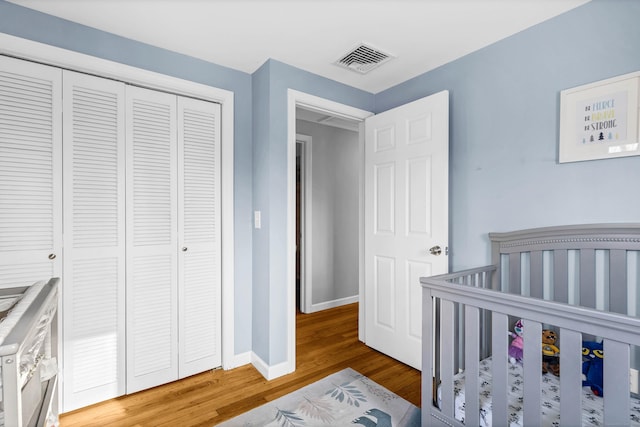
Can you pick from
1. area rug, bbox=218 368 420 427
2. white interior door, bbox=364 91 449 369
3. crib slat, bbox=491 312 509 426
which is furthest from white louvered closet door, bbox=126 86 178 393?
crib slat, bbox=491 312 509 426

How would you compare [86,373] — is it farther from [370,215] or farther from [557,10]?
[557,10]

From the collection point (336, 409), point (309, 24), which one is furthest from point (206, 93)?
point (336, 409)

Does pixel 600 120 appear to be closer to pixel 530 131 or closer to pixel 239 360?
pixel 530 131

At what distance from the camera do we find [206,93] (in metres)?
2.30

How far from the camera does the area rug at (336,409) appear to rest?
5.81 ft

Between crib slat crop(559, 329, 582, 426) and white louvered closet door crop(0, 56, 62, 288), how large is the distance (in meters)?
2.47

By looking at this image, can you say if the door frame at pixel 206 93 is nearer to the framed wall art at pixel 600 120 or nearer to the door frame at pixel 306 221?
the door frame at pixel 306 221

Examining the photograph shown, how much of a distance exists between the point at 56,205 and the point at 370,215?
7.16ft

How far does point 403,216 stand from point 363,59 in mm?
1202


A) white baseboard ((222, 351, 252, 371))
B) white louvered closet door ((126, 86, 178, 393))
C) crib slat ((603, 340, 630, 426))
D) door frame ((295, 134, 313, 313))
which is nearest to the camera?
crib slat ((603, 340, 630, 426))

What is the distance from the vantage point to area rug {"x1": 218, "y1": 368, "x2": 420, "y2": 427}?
69.7 inches

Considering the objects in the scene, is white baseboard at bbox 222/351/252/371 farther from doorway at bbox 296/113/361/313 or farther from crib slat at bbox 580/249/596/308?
crib slat at bbox 580/249/596/308

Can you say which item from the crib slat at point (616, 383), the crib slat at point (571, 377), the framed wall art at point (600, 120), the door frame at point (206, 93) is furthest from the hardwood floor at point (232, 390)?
the framed wall art at point (600, 120)

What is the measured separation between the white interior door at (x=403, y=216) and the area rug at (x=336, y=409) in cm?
50
